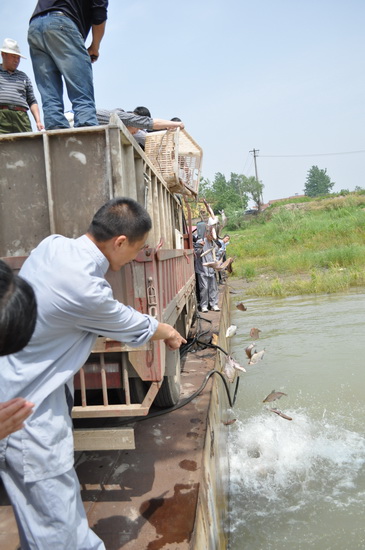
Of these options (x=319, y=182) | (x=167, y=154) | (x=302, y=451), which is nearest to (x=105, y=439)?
(x=302, y=451)

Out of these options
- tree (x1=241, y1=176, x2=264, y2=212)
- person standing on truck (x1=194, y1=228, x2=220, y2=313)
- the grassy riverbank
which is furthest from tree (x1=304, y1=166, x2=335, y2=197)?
person standing on truck (x1=194, y1=228, x2=220, y2=313)

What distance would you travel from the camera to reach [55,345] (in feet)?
5.93

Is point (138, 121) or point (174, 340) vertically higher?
point (138, 121)

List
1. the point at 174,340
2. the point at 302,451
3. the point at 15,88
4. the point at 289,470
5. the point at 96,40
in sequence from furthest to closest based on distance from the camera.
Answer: the point at 15,88 → the point at 302,451 → the point at 289,470 → the point at 96,40 → the point at 174,340

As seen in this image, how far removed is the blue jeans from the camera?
3.69m

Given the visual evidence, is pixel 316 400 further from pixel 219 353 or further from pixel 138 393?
pixel 138 393

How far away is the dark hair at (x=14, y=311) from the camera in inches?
47.8

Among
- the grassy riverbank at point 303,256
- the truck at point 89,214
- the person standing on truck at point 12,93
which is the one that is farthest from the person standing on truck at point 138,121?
the grassy riverbank at point 303,256

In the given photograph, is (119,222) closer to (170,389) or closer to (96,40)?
(170,389)

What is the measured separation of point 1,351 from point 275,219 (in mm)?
30304

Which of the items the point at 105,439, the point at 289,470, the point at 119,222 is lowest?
the point at 289,470

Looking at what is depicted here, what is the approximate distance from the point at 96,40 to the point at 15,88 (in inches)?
47.6

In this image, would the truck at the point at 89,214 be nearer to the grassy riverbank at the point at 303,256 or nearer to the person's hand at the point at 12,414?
the person's hand at the point at 12,414

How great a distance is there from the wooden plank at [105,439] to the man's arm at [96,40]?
346cm
